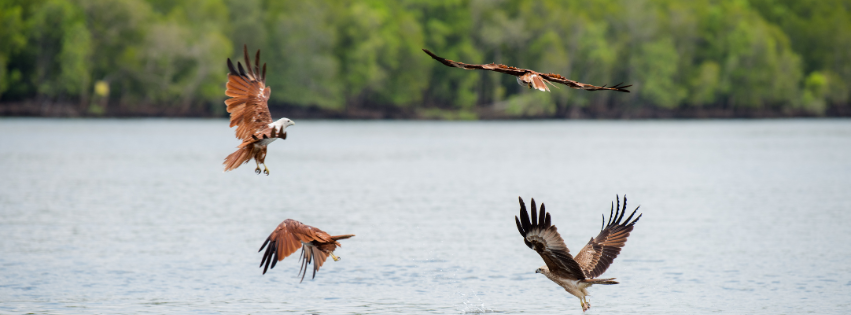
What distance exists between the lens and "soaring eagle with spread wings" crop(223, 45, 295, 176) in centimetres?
1052

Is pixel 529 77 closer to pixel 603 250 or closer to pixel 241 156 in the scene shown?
pixel 603 250

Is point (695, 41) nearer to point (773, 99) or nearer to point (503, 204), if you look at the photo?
point (773, 99)

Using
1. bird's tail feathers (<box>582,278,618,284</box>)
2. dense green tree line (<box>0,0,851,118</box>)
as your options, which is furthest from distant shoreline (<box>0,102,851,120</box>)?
bird's tail feathers (<box>582,278,618,284</box>)

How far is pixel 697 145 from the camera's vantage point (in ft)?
182

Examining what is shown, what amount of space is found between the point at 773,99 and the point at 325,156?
235 feet

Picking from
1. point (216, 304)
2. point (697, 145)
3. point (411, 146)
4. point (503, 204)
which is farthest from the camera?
point (697, 145)

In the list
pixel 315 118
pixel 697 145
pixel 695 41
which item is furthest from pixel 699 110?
pixel 697 145

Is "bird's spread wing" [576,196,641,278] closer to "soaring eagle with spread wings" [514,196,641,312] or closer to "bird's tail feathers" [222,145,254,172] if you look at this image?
"soaring eagle with spread wings" [514,196,641,312]

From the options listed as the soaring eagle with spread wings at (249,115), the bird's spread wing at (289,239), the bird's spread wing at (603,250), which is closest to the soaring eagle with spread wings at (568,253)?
the bird's spread wing at (603,250)

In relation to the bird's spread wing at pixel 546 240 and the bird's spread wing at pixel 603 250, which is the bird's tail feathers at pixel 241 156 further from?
the bird's spread wing at pixel 603 250

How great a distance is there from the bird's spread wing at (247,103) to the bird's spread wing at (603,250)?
3.59m

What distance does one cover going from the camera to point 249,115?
10.9m

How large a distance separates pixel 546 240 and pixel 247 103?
11.8 feet

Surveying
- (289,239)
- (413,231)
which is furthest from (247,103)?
(413,231)
